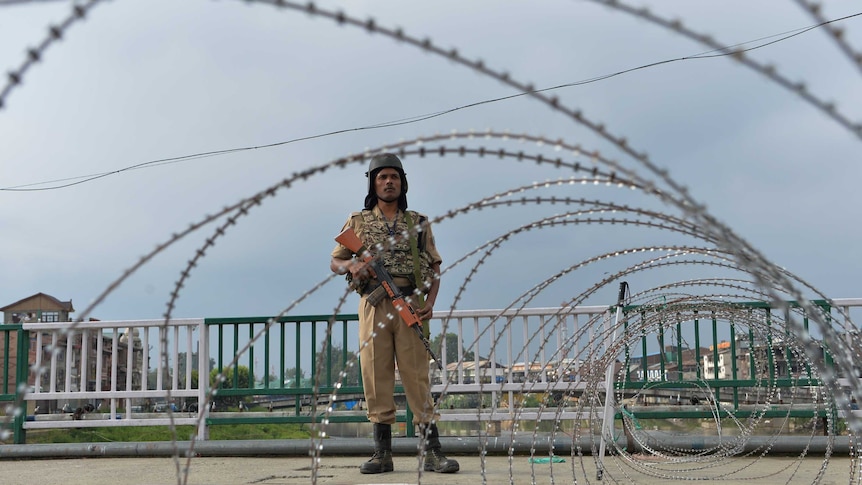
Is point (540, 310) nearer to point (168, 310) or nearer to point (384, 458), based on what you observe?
point (384, 458)

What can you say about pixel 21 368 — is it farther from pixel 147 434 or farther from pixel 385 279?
pixel 147 434

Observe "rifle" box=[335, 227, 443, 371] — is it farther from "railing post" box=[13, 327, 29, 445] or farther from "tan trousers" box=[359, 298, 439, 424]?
"railing post" box=[13, 327, 29, 445]

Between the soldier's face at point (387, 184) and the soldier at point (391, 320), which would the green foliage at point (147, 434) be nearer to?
the soldier at point (391, 320)

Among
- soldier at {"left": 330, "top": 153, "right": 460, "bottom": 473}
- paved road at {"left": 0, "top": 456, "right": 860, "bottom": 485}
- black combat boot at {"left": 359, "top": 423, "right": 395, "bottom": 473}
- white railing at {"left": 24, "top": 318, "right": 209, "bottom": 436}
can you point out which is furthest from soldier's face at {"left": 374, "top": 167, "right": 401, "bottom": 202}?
white railing at {"left": 24, "top": 318, "right": 209, "bottom": 436}

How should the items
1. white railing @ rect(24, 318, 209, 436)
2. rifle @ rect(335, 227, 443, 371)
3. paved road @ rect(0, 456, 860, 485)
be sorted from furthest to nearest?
white railing @ rect(24, 318, 209, 436) < paved road @ rect(0, 456, 860, 485) < rifle @ rect(335, 227, 443, 371)

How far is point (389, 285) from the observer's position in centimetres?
494

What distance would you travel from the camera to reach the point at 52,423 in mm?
8219

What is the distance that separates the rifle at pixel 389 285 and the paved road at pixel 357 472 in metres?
0.91

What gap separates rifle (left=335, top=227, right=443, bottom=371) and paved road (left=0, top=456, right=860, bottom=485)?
91 cm

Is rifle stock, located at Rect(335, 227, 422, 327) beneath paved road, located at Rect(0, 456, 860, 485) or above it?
above

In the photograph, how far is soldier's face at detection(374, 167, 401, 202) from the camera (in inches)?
202

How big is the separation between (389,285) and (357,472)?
4.75 ft

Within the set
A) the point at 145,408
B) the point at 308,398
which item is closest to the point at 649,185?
the point at 308,398

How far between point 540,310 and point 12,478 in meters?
4.62
